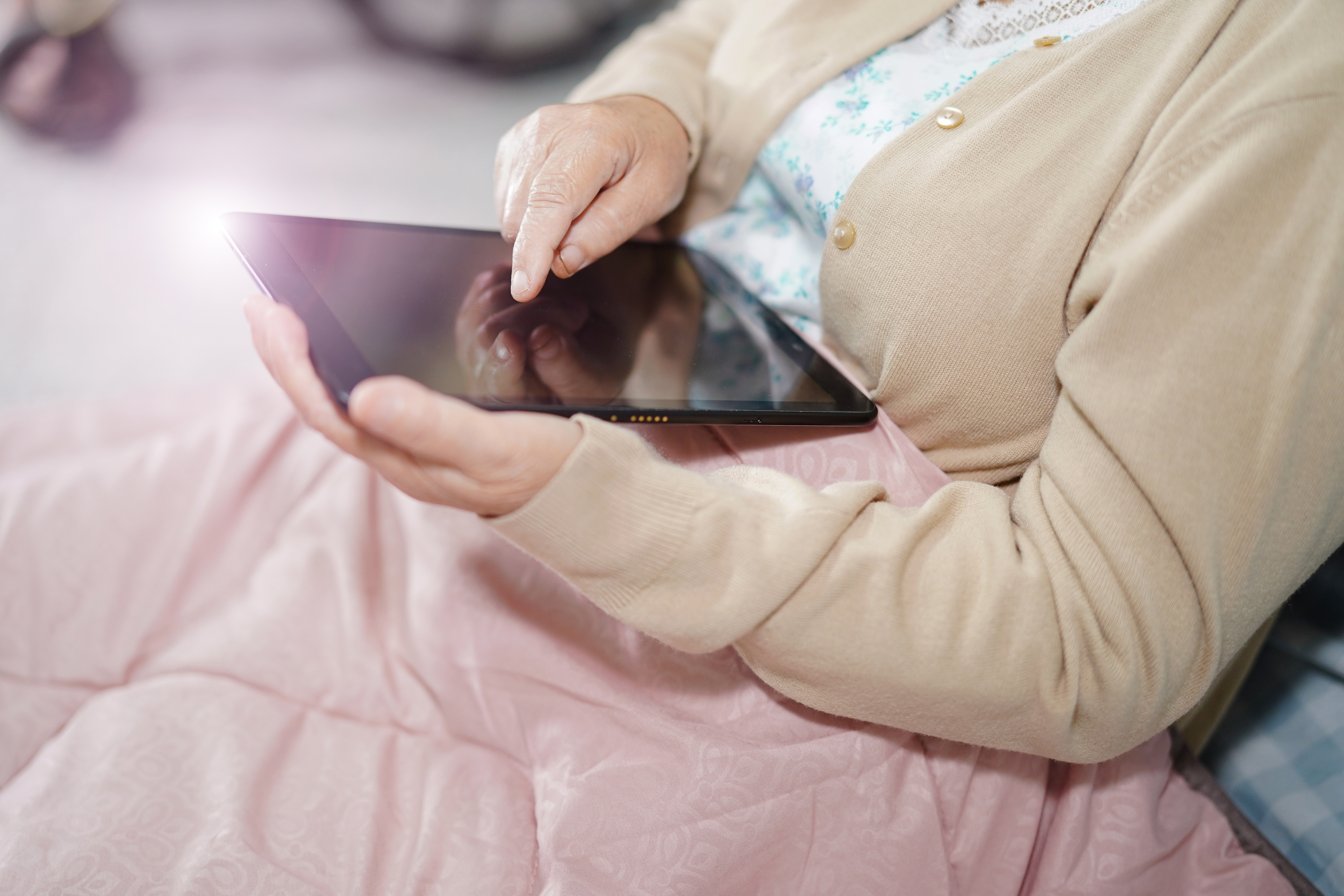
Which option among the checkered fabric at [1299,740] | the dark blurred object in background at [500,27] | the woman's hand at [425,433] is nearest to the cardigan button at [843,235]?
the woman's hand at [425,433]

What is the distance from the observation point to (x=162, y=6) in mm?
1688

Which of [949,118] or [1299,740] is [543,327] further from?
[1299,740]

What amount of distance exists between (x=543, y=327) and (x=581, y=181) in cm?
11

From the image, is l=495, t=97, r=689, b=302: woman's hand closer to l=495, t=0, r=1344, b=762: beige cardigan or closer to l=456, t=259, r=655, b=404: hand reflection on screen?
l=456, t=259, r=655, b=404: hand reflection on screen

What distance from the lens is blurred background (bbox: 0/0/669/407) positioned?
1.27m

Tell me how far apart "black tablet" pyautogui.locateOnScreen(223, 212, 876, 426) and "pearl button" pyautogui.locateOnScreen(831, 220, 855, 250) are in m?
0.08

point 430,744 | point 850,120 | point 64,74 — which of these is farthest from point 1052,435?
point 64,74

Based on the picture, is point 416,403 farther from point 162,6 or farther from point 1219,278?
point 162,6

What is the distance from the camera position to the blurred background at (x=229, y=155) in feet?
4.18

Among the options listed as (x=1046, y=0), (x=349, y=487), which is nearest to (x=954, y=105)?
(x=1046, y=0)

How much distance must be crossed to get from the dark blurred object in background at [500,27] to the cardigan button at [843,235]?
1.39 m

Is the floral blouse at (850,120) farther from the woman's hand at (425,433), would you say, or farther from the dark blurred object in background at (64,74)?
the dark blurred object in background at (64,74)

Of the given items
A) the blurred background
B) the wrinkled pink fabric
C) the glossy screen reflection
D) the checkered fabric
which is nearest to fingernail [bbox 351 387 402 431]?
the glossy screen reflection

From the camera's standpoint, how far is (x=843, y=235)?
0.54 meters
